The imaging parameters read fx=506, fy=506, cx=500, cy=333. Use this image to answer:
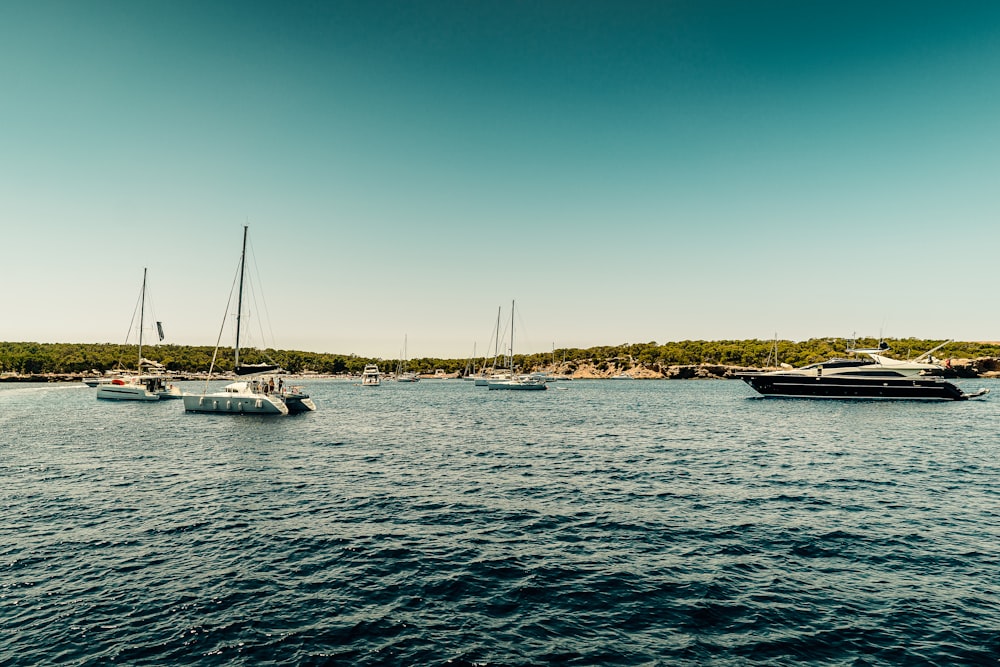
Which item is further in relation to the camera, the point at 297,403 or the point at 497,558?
the point at 297,403

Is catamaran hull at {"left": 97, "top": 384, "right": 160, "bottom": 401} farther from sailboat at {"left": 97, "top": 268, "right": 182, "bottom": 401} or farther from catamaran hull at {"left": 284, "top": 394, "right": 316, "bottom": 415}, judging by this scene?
catamaran hull at {"left": 284, "top": 394, "right": 316, "bottom": 415}

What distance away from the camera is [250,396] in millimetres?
63094

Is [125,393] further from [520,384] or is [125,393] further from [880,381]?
[880,381]

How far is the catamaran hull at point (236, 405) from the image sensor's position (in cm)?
6303

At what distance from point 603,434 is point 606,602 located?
37.8 metres

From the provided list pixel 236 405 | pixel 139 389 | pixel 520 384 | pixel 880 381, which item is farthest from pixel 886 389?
pixel 139 389

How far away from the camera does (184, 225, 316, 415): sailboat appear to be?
63.3 m

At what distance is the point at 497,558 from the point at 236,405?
188 feet

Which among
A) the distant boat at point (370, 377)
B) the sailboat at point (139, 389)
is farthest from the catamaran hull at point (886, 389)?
the distant boat at point (370, 377)

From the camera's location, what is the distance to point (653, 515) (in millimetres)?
22953

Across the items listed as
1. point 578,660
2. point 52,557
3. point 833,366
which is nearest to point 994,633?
point 578,660

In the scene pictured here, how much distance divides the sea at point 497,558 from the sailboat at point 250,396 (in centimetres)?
2366

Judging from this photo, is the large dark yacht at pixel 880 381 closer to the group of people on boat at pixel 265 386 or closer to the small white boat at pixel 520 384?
the small white boat at pixel 520 384

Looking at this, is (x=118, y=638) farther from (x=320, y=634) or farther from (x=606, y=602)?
(x=606, y=602)
